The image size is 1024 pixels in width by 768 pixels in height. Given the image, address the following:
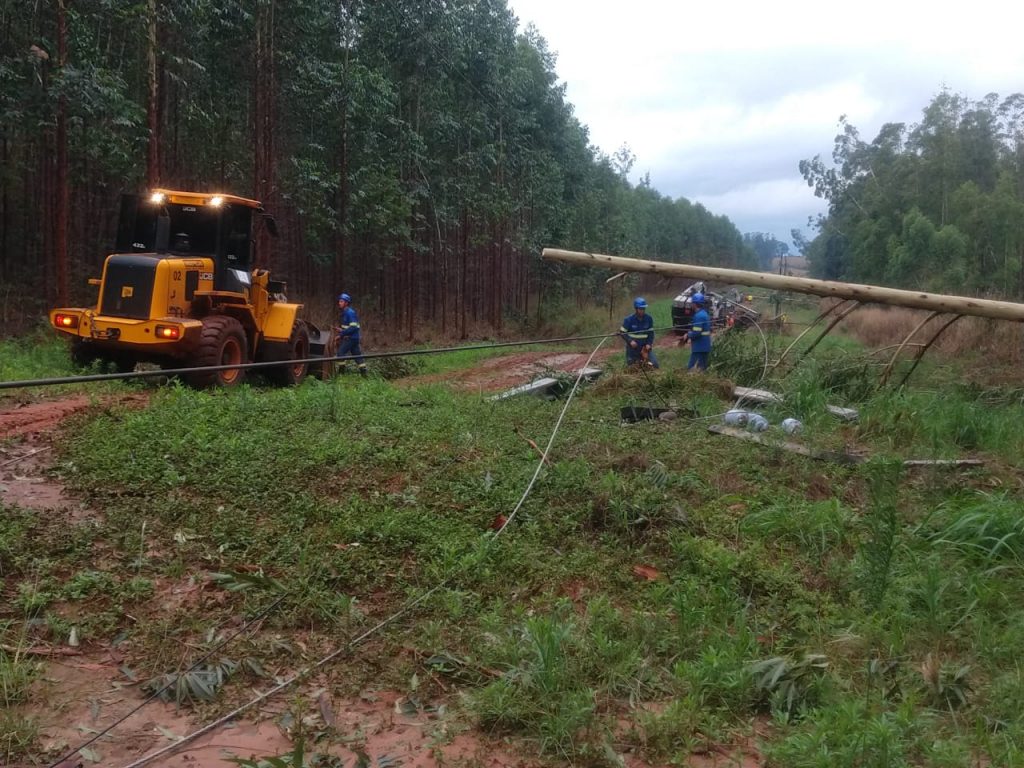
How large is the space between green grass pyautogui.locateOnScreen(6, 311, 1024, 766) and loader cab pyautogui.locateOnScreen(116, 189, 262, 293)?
149 inches

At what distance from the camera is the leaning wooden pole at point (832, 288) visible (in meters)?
7.46

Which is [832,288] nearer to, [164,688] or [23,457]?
[164,688]

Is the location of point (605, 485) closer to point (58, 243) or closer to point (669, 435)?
point (669, 435)

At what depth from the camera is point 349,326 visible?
534 inches

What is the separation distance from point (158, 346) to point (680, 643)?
25.9 ft

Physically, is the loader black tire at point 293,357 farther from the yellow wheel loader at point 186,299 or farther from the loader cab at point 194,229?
the loader cab at point 194,229

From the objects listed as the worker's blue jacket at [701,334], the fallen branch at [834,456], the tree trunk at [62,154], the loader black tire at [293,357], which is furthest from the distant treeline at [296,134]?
the fallen branch at [834,456]

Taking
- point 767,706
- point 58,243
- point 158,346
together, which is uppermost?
point 58,243

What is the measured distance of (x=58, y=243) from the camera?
46.4 ft

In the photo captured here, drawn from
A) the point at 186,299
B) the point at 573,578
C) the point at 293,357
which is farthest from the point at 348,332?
the point at 573,578

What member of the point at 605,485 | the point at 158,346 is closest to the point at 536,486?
the point at 605,485

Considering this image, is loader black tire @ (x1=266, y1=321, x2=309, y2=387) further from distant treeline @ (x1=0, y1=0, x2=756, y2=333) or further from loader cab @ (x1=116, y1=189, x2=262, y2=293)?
distant treeline @ (x1=0, y1=0, x2=756, y2=333)

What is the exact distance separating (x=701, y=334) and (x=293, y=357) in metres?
6.37

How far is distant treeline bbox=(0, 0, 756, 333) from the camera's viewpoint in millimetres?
14984
